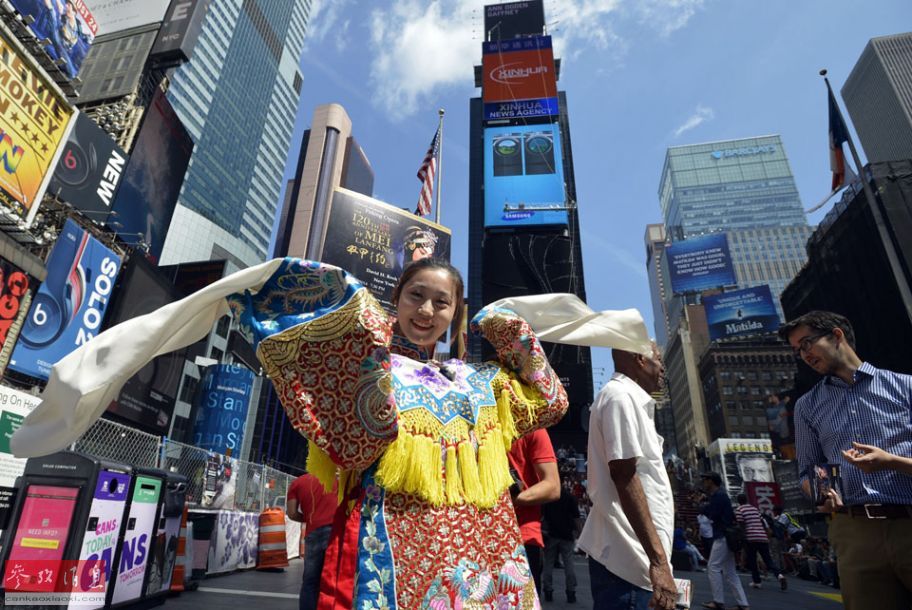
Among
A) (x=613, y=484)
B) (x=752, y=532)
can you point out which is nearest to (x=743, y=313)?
(x=752, y=532)

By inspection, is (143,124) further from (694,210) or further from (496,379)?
(694,210)

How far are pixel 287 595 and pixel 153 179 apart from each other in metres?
20.7

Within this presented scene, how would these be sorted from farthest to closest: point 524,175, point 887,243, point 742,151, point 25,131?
point 742,151
point 524,175
point 25,131
point 887,243

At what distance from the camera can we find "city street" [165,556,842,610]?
213 inches

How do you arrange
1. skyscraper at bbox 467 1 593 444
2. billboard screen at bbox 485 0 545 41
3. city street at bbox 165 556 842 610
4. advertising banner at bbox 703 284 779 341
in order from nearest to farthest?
city street at bbox 165 556 842 610
skyscraper at bbox 467 1 593 444
billboard screen at bbox 485 0 545 41
advertising banner at bbox 703 284 779 341

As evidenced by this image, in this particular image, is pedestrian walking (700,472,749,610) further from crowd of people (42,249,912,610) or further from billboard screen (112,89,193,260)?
billboard screen (112,89,193,260)

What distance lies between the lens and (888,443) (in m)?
2.16

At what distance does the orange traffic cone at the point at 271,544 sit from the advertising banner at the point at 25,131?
10.5 metres

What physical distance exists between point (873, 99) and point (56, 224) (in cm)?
9675

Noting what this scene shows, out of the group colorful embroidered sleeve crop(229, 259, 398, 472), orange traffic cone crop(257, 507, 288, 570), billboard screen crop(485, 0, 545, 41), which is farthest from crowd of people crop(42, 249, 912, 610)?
billboard screen crop(485, 0, 545, 41)

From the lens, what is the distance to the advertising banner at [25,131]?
11.7 meters

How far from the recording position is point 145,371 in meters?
19.1

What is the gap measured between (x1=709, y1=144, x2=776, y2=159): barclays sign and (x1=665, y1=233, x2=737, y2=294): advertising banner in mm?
84478

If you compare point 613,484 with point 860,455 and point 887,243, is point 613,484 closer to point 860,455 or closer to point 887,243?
point 860,455
